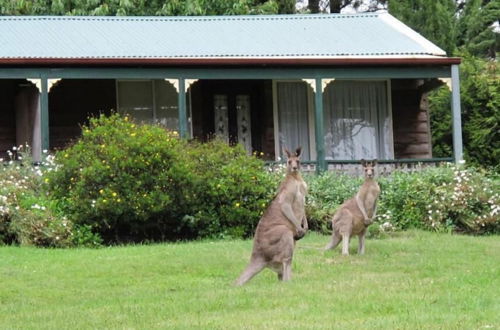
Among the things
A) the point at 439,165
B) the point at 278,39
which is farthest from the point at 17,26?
the point at 439,165

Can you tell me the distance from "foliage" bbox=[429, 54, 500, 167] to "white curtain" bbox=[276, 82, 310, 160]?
4.41m

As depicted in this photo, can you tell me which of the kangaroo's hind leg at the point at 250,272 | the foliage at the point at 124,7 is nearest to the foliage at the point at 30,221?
the kangaroo's hind leg at the point at 250,272

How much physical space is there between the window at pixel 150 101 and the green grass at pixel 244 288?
8000 mm

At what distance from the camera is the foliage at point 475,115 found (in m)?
26.0

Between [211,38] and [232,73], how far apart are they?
116 inches

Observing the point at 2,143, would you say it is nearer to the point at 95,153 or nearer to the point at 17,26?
the point at 17,26

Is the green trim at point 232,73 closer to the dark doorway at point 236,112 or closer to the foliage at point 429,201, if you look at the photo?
the dark doorway at point 236,112

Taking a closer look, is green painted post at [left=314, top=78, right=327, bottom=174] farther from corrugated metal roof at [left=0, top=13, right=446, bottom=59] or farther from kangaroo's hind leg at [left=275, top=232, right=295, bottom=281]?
kangaroo's hind leg at [left=275, top=232, right=295, bottom=281]

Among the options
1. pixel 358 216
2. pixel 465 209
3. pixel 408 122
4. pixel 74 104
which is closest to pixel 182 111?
pixel 74 104

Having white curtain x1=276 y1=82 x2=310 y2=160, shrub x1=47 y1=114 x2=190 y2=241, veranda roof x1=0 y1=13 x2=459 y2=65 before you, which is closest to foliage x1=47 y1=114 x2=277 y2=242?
shrub x1=47 y1=114 x2=190 y2=241

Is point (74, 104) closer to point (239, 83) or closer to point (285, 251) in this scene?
point (239, 83)

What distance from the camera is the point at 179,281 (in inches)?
502

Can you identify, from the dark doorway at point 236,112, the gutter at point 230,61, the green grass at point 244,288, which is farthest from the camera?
the dark doorway at point 236,112

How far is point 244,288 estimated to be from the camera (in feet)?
38.2
